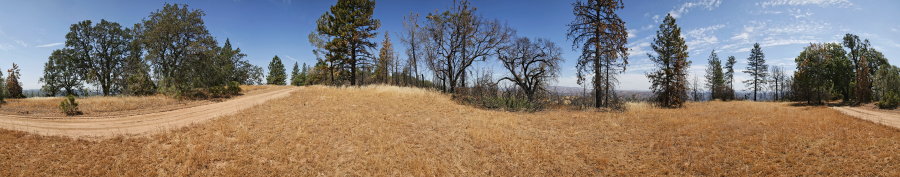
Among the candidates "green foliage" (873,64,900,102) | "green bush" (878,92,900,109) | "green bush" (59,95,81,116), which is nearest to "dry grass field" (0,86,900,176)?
"green bush" (59,95,81,116)

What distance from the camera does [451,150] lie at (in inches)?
304

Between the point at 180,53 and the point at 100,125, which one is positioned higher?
the point at 180,53

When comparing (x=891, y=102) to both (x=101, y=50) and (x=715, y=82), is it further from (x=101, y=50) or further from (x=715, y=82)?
(x=101, y=50)

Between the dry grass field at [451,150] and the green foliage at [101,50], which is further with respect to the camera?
the green foliage at [101,50]

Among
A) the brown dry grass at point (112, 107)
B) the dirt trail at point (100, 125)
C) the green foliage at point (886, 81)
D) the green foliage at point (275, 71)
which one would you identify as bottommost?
the dirt trail at point (100, 125)

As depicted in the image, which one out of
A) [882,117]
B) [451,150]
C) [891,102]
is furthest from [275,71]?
[891,102]

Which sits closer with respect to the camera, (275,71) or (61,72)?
(61,72)

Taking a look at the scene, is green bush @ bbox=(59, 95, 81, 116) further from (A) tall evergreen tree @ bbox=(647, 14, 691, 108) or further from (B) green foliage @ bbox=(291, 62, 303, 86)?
(B) green foliage @ bbox=(291, 62, 303, 86)

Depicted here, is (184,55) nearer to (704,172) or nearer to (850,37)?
(704,172)

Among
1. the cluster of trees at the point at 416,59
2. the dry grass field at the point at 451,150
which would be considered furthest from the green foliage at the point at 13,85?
the dry grass field at the point at 451,150

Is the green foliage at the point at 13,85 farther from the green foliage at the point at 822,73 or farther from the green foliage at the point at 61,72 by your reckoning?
the green foliage at the point at 822,73

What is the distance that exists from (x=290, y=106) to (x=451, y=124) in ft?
23.9

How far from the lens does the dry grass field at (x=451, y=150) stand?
626 centimetres

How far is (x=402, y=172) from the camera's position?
6.23 m
